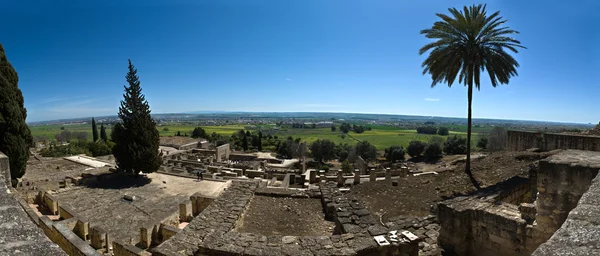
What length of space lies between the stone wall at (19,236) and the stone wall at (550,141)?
18.6 meters

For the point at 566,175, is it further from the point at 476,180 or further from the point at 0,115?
the point at 0,115

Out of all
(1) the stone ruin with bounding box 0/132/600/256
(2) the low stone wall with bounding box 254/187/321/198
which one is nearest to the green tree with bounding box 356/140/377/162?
(2) the low stone wall with bounding box 254/187/321/198

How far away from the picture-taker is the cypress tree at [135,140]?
18.2m

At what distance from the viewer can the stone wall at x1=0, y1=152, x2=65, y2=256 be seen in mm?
1864

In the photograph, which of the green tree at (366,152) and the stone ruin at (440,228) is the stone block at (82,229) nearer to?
the stone ruin at (440,228)

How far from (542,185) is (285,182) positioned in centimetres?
1258

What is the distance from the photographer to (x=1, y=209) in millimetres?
2420

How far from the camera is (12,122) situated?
46.8 feet

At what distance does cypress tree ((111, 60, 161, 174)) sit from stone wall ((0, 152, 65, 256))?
17.5 meters

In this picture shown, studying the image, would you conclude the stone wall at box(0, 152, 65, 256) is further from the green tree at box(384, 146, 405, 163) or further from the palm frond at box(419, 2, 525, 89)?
the green tree at box(384, 146, 405, 163)

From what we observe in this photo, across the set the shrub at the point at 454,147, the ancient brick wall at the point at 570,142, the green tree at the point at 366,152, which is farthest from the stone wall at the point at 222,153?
the shrub at the point at 454,147

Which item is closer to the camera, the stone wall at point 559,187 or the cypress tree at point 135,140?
the stone wall at point 559,187

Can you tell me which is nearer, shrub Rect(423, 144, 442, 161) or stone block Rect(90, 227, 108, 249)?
stone block Rect(90, 227, 108, 249)

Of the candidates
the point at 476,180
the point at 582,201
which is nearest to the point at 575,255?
the point at 582,201
